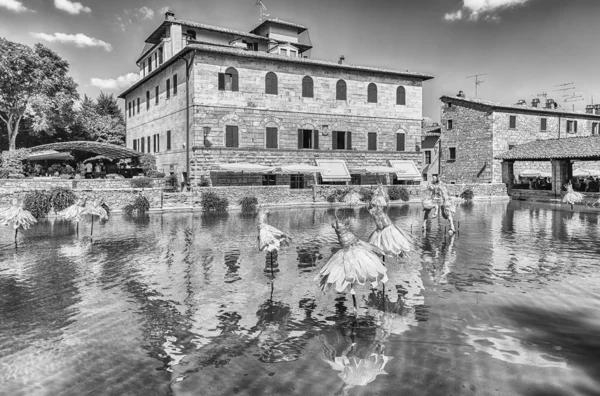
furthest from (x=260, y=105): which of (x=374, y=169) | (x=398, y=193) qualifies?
(x=398, y=193)

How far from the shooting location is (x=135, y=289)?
9180 mm

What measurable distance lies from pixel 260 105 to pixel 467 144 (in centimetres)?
2371

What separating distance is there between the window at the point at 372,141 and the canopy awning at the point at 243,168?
9.82 m

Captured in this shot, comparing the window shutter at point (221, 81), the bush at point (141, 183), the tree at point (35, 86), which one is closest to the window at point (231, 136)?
the window shutter at point (221, 81)

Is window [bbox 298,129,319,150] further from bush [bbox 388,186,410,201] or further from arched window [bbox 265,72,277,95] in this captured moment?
bush [bbox 388,186,410,201]

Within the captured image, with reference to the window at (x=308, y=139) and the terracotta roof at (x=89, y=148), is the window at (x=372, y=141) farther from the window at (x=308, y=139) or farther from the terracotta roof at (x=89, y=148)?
the terracotta roof at (x=89, y=148)

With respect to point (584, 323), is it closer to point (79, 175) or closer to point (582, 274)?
point (582, 274)

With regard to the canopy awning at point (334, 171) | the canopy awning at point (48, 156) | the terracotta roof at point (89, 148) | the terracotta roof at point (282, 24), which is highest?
→ the terracotta roof at point (282, 24)

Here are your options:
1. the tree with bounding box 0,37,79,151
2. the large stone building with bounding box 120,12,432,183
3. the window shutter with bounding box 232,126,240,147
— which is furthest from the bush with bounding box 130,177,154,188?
the tree with bounding box 0,37,79,151

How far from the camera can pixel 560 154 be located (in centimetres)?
3672

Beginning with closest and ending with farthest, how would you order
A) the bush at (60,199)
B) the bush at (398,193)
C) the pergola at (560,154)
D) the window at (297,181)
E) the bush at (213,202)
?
the bush at (60,199) → the bush at (213,202) → the bush at (398,193) → the window at (297,181) → the pergola at (560,154)

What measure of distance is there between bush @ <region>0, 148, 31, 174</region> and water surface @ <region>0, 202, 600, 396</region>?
691 inches

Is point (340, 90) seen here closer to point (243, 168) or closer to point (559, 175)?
point (243, 168)

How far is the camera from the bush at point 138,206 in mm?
24578
